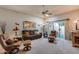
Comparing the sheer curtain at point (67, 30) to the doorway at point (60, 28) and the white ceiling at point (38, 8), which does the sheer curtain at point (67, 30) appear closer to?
the doorway at point (60, 28)

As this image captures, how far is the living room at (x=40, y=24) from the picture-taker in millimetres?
2848

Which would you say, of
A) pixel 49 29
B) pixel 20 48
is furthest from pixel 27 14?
pixel 20 48

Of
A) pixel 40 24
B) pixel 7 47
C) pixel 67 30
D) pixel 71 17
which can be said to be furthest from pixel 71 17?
pixel 7 47

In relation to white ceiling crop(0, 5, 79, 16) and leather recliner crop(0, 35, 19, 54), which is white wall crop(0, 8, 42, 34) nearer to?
white ceiling crop(0, 5, 79, 16)

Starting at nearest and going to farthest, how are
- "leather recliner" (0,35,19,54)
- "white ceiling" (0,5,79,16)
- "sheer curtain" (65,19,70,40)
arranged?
"leather recliner" (0,35,19,54)
"white ceiling" (0,5,79,16)
"sheer curtain" (65,19,70,40)

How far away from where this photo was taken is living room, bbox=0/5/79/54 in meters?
2.85

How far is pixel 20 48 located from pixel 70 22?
1859 mm

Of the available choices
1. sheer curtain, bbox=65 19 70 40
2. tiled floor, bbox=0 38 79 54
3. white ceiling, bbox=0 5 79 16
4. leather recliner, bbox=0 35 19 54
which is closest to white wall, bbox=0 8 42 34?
white ceiling, bbox=0 5 79 16

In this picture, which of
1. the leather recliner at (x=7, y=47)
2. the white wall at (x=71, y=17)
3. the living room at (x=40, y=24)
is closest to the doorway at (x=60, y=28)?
the living room at (x=40, y=24)

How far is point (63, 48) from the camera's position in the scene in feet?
9.55

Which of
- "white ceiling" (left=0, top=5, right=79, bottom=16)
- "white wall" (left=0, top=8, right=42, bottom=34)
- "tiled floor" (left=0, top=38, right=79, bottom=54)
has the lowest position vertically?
"tiled floor" (left=0, top=38, right=79, bottom=54)

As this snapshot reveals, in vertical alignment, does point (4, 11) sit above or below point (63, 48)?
above

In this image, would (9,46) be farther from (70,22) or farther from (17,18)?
(70,22)

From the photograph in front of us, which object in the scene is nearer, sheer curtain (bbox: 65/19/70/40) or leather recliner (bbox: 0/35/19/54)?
leather recliner (bbox: 0/35/19/54)
